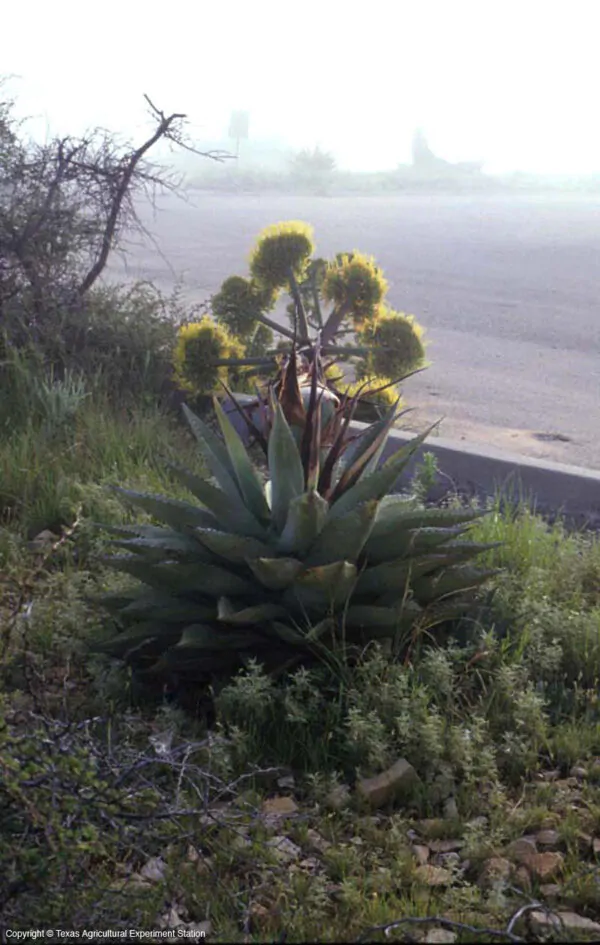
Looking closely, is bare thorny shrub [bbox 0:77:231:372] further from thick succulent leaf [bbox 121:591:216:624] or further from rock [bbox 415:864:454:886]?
rock [bbox 415:864:454:886]

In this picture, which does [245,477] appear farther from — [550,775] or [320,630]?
[550,775]

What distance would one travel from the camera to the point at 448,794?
9.27ft

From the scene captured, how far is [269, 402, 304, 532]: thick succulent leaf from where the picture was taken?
3.38 m

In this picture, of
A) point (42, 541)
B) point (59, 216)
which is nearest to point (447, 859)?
point (42, 541)

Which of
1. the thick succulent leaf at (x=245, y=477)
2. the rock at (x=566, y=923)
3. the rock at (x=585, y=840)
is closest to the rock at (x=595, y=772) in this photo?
the rock at (x=585, y=840)

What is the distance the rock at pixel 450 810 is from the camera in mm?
2740

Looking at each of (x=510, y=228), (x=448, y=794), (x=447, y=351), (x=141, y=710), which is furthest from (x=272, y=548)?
(x=510, y=228)

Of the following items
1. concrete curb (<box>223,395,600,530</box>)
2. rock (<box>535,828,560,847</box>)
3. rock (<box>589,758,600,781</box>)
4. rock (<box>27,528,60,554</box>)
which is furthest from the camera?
concrete curb (<box>223,395,600,530</box>)

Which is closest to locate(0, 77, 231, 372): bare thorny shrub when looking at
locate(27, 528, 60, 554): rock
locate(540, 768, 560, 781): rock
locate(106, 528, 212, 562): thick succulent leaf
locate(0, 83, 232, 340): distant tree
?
locate(0, 83, 232, 340): distant tree

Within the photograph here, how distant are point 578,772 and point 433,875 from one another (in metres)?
0.63

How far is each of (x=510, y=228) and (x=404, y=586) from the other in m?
17.3

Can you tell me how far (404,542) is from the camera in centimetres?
344

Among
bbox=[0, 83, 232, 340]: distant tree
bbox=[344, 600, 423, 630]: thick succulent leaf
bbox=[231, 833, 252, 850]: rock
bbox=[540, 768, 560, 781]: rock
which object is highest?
bbox=[0, 83, 232, 340]: distant tree

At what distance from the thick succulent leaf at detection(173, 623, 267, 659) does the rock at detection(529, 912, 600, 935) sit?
4.07ft
